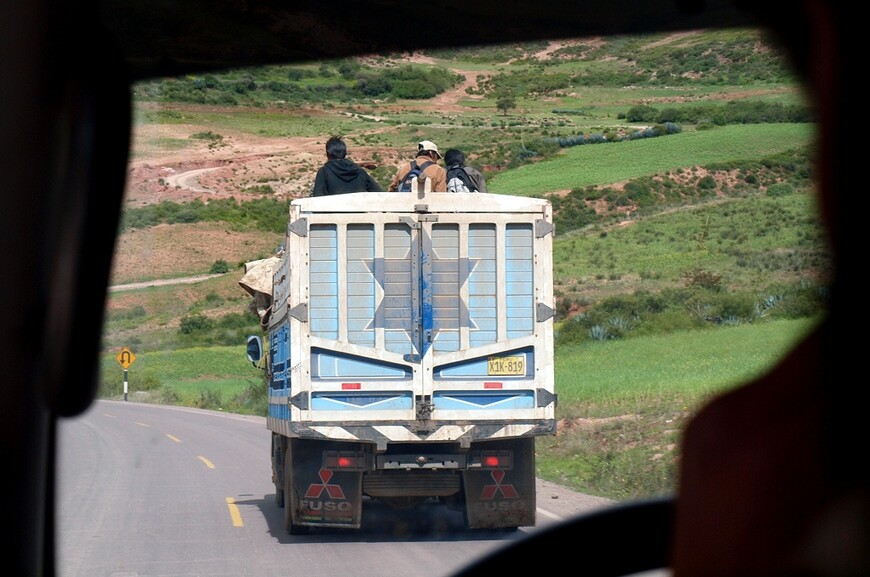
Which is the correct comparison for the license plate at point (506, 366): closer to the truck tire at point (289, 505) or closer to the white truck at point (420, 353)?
the white truck at point (420, 353)

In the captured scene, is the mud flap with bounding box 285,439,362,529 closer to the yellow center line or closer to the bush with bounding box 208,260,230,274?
the yellow center line

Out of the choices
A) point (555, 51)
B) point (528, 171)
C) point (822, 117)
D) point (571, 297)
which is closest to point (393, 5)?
point (555, 51)

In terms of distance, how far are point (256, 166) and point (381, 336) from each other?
21.8 ft

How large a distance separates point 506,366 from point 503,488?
3.83 ft

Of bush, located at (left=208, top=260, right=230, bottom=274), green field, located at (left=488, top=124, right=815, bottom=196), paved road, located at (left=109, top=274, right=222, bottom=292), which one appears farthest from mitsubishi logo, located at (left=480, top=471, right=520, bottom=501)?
green field, located at (left=488, top=124, right=815, bottom=196)

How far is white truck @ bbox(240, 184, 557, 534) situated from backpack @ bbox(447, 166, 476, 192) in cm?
77

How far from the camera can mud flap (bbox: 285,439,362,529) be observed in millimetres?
10750

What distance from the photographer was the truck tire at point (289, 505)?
10945mm

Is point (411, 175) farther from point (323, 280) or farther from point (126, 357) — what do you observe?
point (126, 357)

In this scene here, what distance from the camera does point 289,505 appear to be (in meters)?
11.0

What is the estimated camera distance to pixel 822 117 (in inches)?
35.3

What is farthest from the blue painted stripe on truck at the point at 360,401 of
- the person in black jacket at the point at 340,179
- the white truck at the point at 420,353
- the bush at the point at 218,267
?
the bush at the point at 218,267

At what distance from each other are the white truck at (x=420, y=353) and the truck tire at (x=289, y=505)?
1.7 inches

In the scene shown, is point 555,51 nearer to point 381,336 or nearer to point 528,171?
point 381,336
